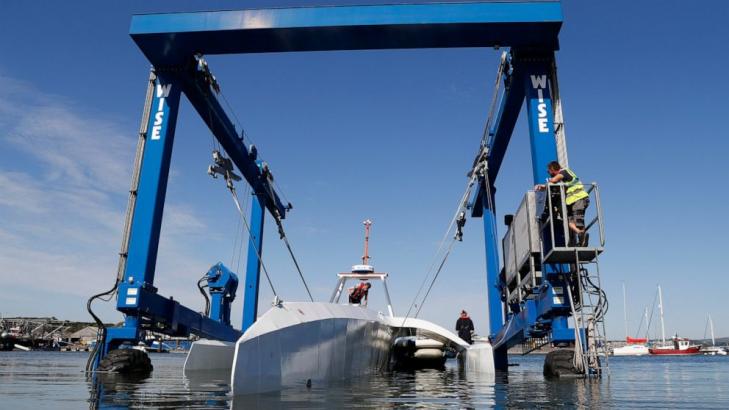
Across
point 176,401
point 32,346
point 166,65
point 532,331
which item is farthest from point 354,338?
point 32,346

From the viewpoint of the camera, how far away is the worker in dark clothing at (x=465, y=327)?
18.7m

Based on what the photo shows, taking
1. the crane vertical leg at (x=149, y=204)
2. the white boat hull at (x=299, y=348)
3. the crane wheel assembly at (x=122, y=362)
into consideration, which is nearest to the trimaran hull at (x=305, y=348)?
the white boat hull at (x=299, y=348)

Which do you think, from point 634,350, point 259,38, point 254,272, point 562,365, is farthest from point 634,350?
point 259,38

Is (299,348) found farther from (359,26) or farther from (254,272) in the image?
(254,272)

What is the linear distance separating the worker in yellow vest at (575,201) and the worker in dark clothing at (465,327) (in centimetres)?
1042

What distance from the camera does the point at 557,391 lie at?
22.9ft

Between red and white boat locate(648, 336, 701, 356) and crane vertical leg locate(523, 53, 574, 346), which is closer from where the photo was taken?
crane vertical leg locate(523, 53, 574, 346)

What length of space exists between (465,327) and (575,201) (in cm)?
1088

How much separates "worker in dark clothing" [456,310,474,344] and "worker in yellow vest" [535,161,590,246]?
10.4 metres

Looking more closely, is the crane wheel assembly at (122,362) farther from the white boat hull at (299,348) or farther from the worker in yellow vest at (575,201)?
the worker in yellow vest at (575,201)

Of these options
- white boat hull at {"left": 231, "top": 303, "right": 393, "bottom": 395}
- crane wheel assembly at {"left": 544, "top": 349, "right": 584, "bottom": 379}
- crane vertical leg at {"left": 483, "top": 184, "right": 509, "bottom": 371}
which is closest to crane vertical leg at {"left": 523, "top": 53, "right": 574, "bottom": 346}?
crane wheel assembly at {"left": 544, "top": 349, "right": 584, "bottom": 379}

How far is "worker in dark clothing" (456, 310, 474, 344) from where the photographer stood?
18734mm

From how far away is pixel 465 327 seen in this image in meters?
18.8

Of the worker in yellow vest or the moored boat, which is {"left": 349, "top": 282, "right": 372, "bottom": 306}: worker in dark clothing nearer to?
the worker in yellow vest
